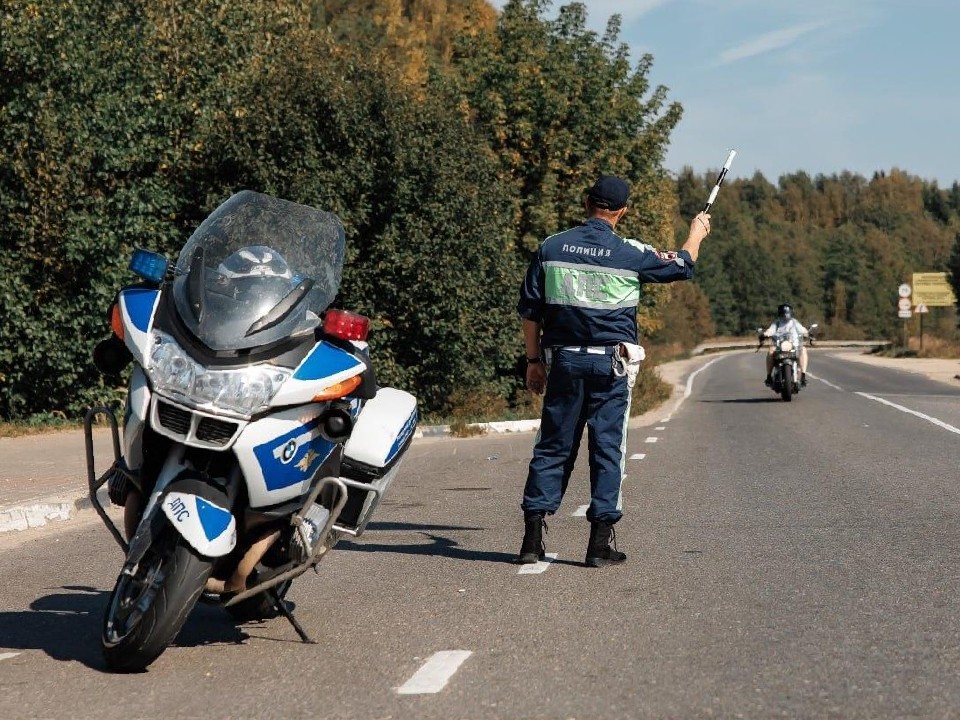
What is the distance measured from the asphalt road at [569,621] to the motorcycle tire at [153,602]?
0.12 meters

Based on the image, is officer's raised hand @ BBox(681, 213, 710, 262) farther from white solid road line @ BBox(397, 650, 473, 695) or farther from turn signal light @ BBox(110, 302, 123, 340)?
turn signal light @ BBox(110, 302, 123, 340)

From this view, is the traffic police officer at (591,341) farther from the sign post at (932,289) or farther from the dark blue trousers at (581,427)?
the sign post at (932,289)

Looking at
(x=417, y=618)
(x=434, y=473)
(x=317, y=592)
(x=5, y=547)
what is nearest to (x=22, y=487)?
(x=5, y=547)

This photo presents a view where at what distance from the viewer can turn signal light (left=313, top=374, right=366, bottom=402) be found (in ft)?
17.4

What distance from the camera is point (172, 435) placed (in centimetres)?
515

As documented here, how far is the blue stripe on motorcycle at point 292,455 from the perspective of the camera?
5.21m

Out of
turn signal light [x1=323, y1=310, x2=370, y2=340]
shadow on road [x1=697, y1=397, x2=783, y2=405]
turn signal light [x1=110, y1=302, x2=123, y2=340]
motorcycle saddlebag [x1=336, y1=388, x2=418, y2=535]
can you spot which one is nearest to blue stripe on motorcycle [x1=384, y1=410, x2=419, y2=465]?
motorcycle saddlebag [x1=336, y1=388, x2=418, y2=535]

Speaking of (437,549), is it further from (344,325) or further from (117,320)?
(117,320)

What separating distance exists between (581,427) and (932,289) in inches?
3559

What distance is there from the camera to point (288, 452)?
530 centimetres

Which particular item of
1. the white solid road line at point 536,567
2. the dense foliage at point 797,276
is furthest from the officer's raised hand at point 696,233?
the dense foliage at point 797,276

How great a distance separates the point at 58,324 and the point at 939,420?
12.6 meters

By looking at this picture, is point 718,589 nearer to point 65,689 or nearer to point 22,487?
point 65,689

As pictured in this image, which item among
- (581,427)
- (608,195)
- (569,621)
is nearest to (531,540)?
(581,427)
